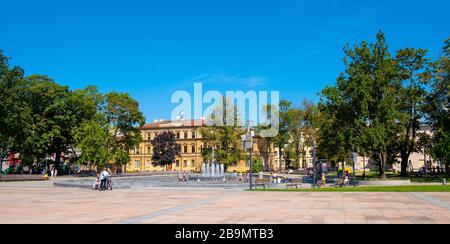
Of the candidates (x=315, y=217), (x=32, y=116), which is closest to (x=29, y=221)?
(x=315, y=217)

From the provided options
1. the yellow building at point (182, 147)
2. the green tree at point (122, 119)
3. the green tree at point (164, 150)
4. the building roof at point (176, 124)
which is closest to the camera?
the green tree at point (122, 119)

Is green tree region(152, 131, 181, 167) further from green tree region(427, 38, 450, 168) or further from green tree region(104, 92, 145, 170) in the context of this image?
green tree region(427, 38, 450, 168)

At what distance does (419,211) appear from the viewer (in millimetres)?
14305

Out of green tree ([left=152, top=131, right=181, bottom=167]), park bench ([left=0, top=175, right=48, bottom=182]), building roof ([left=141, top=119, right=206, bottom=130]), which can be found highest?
building roof ([left=141, top=119, right=206, bottom=130])

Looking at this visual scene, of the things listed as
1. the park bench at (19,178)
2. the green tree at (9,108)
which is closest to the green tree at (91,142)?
the green tree at (9,108)

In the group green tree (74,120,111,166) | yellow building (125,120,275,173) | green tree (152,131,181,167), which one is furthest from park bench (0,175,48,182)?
yellow building (125,120,275,173)

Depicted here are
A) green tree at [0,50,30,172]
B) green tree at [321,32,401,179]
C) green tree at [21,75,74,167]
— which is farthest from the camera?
green tree at [21,75,74,167]

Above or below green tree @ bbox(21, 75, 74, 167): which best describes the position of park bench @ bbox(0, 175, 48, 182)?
below

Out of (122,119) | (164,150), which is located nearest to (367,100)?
(122,119)

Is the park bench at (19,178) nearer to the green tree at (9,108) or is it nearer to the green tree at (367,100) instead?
the green tree at (9,108)

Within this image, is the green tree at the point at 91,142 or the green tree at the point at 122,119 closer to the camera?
the green tree at the point at 91,142

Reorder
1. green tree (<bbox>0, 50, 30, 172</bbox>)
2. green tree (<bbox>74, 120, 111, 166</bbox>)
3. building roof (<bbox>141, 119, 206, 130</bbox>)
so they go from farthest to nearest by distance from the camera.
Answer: building roof (<bbox>141, 119, 206, 130</bbox>) < green tree (<bbox>74, 120, 111, 166</bbox>) < green tree (<bbox>0, 50, 30, 172</bbox>)
